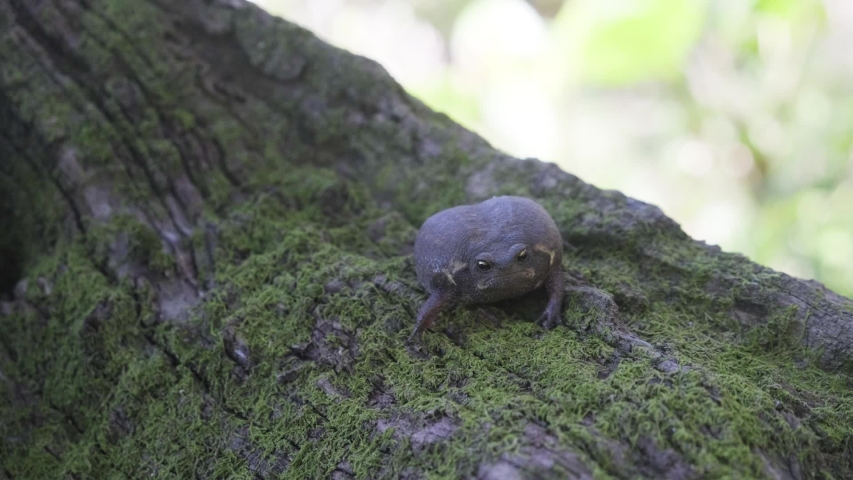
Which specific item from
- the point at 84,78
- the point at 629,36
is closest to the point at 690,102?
the point at 629,36

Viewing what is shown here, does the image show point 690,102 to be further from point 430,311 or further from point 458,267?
point 430,311

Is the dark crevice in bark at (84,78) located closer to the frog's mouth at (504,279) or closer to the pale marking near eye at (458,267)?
the pale marking near eye at (458,267)

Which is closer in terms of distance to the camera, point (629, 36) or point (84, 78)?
point (84, 78)

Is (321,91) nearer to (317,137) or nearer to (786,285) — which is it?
(317,137)

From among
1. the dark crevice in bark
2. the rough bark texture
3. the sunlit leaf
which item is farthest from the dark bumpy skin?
the sunlit leaf

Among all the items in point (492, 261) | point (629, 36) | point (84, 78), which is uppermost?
point (629, 36)

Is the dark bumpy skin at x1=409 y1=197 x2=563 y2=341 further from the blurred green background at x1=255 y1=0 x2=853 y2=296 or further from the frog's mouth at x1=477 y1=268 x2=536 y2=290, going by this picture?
the blurred green background at x1=255 y1=0 x2=853 y2=296

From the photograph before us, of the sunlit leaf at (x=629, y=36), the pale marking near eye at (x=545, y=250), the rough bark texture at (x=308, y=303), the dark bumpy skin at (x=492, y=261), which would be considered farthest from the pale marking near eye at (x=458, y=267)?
the sunlit leaf at (x=629, y=36)
